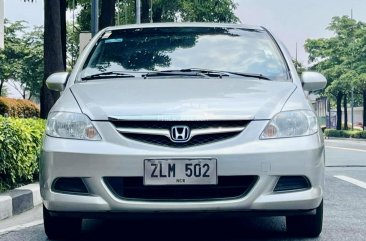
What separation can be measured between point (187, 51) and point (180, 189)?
4.84 ft

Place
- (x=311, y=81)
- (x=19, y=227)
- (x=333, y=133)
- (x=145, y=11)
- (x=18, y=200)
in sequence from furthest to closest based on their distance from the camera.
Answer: (x=333, y=133) < (x=145, y=11) < (x=18, y=200) < (x=19, y=227) < (x=311, y=81)

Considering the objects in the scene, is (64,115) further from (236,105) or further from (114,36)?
(114,36)

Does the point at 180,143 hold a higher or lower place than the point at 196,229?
higher

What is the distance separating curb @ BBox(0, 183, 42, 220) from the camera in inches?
248

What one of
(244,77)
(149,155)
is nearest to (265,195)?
(149,155)

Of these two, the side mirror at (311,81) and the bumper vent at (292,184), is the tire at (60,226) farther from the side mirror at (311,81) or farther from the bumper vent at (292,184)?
the side mirror at (311,81)

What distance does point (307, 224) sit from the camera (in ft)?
16.3

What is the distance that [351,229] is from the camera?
5512 mm

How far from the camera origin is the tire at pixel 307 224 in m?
4.94

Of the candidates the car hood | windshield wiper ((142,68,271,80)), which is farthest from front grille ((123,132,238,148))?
windshield wiper ((142,68,271,80))

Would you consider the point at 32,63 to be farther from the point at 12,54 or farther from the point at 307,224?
the point at 307,224

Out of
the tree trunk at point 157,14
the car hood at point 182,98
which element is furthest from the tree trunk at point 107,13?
the tree trunk at point 157,14

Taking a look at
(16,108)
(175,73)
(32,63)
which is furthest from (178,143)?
(32,63)

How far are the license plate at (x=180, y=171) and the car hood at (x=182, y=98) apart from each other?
27cm
